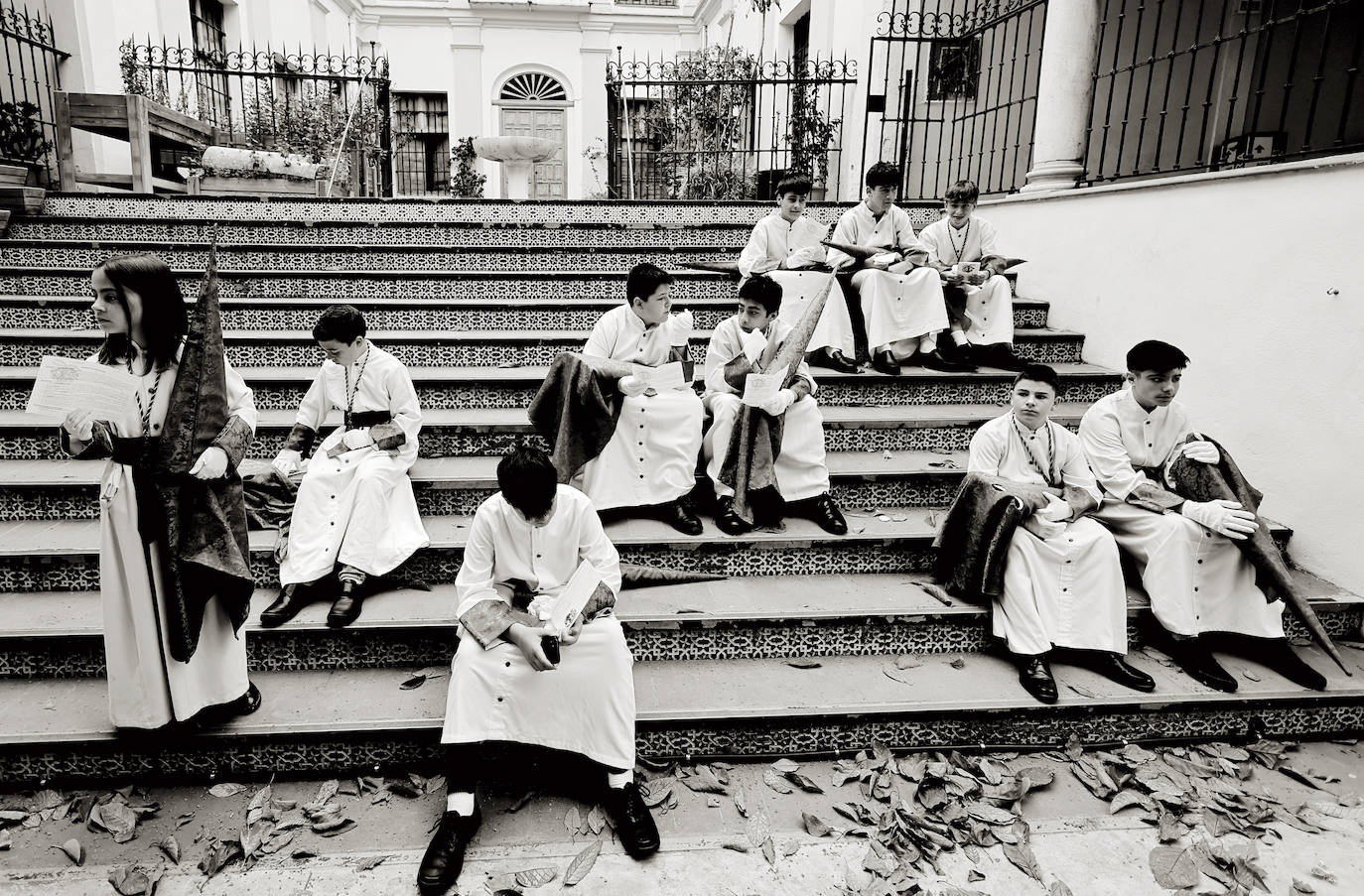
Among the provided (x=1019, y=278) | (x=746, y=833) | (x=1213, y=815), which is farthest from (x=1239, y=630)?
(x=1019, y=278)

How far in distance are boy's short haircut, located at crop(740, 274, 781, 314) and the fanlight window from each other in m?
17.0

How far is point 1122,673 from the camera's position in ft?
11.1

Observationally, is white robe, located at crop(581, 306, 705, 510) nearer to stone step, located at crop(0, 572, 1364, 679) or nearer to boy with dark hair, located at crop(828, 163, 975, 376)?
stone step, located at crop(0, 572, 1364, 679)

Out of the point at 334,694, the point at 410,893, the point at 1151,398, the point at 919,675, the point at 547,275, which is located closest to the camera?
the point at 410,893

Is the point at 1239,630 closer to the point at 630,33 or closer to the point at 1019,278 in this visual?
the point at 1019,278

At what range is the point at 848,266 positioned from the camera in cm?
596

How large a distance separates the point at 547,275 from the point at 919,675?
4479 mm

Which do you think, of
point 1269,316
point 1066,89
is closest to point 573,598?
point 1269,316

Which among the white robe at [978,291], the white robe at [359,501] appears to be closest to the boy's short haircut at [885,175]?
the white robe at [978,291]

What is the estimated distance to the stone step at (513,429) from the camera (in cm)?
443

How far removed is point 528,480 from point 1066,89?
6178 millimetres

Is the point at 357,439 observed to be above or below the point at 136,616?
above

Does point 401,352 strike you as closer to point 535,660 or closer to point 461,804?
point 535,660

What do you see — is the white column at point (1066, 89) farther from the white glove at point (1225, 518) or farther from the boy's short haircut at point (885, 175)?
the white glove at point (1225, 518)
